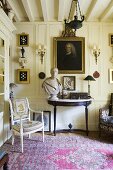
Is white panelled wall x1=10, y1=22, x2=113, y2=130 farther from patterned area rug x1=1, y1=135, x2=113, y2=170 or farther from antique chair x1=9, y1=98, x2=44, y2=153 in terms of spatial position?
patterned area rug x1=1, y1=135, x2=113, y2=170

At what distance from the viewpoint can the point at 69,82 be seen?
15.7 ft

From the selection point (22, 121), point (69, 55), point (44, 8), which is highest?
point (44, 8)

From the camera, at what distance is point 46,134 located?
4.42 metres

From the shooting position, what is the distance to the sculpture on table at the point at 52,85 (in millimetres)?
4391

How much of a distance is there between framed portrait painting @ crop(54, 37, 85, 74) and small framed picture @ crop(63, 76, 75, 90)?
152 millimetres

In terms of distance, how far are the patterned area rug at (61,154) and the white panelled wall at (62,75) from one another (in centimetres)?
85

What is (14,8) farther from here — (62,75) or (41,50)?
(62,75)

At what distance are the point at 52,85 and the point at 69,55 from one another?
36.7 inches

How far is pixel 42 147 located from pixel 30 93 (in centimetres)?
166

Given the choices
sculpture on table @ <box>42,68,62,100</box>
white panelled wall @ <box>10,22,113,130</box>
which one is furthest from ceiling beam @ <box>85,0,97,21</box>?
sculpture on table @ <box>42,68,62,100</box>

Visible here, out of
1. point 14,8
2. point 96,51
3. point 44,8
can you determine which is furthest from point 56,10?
point 96,51

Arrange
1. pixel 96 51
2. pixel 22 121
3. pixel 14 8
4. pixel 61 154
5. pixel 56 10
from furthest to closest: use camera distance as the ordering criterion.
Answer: pixel 96 51 < pixel 56 10 < pixel 14 8 < pixel 22 121 < pixel 61 154

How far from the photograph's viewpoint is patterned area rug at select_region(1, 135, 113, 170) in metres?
2.75

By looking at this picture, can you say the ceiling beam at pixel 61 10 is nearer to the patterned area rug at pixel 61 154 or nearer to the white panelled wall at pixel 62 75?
the white panelled wall at pixel 62 75
